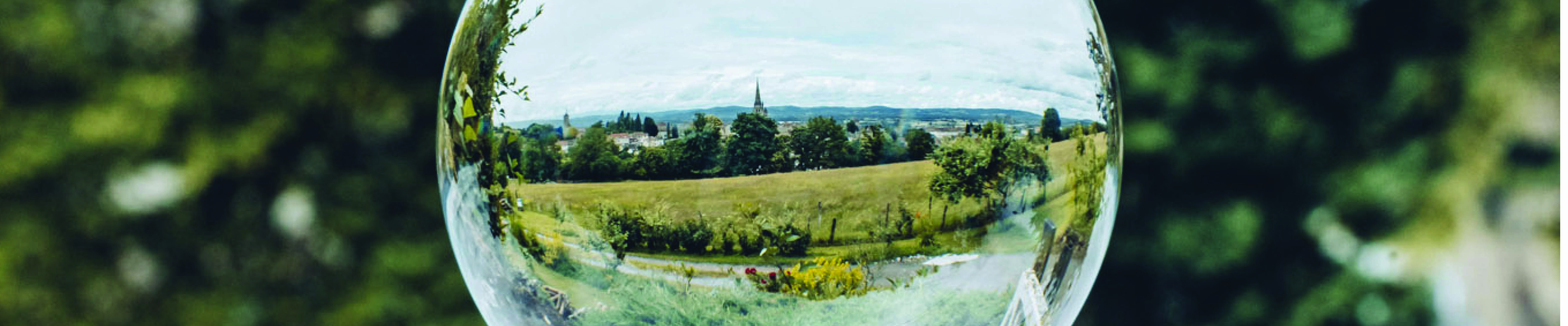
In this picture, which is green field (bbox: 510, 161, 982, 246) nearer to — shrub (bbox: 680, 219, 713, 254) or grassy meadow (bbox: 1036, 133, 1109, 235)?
shrub (bbox: 680, 219, 713, 254)

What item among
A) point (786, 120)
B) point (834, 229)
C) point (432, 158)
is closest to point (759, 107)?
→ point (786, 120)

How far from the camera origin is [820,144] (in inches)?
38.5

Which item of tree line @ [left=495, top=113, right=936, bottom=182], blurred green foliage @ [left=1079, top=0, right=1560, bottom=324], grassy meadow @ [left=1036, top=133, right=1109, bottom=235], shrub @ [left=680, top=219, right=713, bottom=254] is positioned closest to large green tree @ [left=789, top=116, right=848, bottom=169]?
tree line @ [left=495, top=113, right=936, bottom=182]

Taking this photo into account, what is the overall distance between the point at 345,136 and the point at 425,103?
0.81 feet

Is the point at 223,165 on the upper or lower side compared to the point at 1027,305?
upper

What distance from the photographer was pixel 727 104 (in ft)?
3.18

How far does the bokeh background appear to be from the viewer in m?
2.86

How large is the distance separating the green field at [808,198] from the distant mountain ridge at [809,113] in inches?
1.9

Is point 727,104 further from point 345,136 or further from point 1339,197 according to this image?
point 1339,197

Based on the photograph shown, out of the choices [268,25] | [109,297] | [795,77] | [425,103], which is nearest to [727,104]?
[795,77]

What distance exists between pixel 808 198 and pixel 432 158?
2150mm

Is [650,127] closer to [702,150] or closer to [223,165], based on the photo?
[702,150]

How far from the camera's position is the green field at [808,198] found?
986mm

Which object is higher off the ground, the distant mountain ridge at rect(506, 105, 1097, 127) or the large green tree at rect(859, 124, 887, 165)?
the distant mountain ridge at rect(506, 105, 1097, 127)
